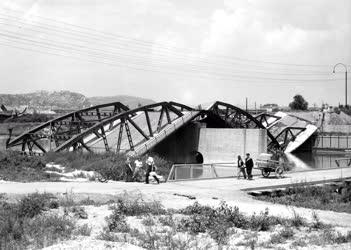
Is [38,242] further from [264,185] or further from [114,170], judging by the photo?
[114,170]

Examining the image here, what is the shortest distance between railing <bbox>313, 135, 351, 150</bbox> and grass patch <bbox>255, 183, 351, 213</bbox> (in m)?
77.1

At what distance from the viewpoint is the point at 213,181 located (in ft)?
106

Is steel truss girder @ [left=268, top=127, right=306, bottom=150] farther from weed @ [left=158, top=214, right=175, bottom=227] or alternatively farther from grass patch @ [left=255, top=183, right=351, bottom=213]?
weed @ [left=158, top=214, right=175, bottom=227]

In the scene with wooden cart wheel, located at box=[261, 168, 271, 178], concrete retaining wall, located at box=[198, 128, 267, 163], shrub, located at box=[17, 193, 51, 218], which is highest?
concrete retaining wall, located at box=[198, 128, 267, 163]

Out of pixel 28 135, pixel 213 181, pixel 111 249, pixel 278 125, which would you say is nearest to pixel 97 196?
pixel 213 181

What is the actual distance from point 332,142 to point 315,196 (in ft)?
268

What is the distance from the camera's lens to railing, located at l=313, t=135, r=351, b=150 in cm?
10625

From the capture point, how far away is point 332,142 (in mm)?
107375

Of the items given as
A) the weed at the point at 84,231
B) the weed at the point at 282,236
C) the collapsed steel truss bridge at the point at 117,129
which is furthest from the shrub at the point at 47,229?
the collapsed steel truss bridge at the point at 117,129

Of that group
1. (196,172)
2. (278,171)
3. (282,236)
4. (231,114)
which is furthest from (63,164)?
(231,114)

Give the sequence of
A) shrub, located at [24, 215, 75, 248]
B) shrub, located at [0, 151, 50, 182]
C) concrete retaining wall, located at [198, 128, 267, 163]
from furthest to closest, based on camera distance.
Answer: concrete retaining wall, located at [198, 128, 267, 163] → shrub, located at [0, 151, 50, 182] → shrub, located at [24, 215, 75, 248]

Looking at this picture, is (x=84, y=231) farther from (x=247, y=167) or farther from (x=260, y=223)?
(x=247, y=167)

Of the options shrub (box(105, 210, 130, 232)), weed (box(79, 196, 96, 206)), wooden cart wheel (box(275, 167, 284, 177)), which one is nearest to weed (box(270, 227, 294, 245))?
shrub (box(105, 210, 130, 232))

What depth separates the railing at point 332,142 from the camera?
106250 mm
